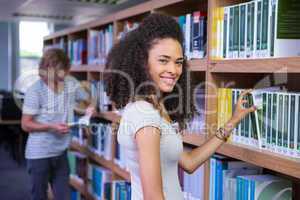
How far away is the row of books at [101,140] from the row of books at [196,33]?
1.22 m

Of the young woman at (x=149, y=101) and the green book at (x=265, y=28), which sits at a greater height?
the green book at (x=265, y=28)

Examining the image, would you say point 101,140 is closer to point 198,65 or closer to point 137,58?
point 198,65

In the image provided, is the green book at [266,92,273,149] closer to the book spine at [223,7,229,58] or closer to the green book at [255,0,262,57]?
the green book at [255,0,262,57]

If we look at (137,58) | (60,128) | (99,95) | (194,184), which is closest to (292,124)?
(137,58)

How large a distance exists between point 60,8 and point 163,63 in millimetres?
3611

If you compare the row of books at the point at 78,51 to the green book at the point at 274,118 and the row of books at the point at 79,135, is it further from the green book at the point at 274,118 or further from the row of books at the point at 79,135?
the green book at the point at 274,118

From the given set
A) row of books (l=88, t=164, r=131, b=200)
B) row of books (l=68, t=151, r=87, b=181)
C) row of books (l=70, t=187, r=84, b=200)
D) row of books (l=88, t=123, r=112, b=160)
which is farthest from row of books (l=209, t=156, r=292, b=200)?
row of books (l=70, t=187, r=84, b=200)

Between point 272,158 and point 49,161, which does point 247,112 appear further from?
point 49,161

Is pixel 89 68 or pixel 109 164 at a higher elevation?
pixel 89 68

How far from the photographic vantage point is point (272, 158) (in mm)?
1441

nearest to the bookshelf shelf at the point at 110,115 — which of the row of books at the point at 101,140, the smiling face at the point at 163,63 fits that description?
the row of books at the point at 101,140

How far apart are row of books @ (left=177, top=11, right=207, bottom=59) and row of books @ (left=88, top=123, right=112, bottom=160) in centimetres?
122

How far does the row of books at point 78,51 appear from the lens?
11.5ft

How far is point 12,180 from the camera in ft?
14.7
